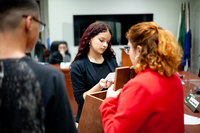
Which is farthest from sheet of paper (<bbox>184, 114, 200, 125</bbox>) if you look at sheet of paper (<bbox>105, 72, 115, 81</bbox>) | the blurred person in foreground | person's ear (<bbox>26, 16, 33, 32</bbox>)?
person's ear (<bbox>26, 16, 33, 32</bbox>)

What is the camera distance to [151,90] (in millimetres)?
807

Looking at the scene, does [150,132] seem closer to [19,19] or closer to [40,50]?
[19,19]

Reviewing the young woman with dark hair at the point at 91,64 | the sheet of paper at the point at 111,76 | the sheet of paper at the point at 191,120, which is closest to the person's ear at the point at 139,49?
the sheet of paper at the point at 111,76

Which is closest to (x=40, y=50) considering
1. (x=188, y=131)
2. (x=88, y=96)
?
(x=88, y=96)

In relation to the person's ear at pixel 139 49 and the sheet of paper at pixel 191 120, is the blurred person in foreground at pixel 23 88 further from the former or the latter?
the sheet of paper at pixel 191 120

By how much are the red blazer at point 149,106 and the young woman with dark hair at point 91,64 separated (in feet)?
1.97

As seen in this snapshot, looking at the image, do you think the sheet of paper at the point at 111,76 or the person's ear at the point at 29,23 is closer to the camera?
the person's ear at the point at 29,23

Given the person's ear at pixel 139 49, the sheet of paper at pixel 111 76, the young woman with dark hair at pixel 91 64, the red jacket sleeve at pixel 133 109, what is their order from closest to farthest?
the red jacket sleeve at pixel 133 109 → the person's ear at pixel 139 49 → the sheet of paper at pixel 111 76 → the young woman with dark hair at pixel 91 64

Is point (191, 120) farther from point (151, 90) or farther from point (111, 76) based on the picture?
→ point (151, 90)

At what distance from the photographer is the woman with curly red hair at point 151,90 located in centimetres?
81

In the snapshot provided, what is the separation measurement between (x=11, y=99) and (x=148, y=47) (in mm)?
636

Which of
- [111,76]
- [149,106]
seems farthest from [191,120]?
[149,106]

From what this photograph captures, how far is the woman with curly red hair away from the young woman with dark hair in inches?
23.3

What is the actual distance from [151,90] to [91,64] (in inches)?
34.4
